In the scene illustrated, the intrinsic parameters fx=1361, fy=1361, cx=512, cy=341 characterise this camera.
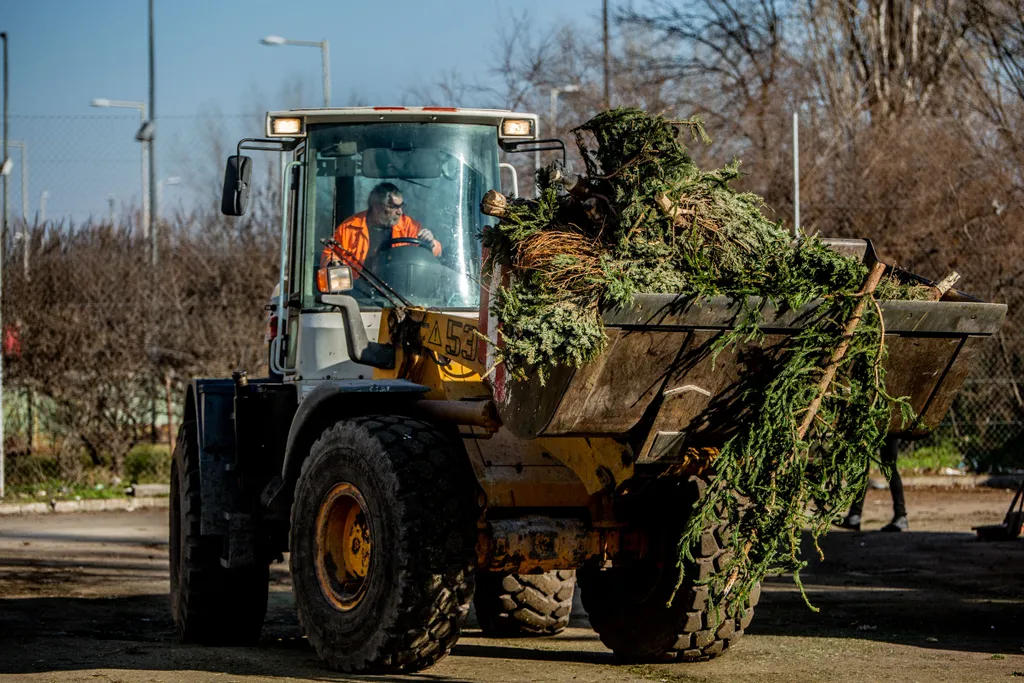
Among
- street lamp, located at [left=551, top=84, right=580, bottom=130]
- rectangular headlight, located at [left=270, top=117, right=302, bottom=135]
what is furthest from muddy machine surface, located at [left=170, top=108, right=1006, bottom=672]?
street lamp, located at [left=551, top=84, right=580, bottom=130]

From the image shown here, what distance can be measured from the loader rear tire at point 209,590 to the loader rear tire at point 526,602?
126 centimetres

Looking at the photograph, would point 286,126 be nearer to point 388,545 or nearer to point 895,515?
point 388,545

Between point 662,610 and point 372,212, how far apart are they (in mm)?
2563

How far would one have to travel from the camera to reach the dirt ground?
6.21 metres

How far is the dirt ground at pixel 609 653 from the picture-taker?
6207 millimetres

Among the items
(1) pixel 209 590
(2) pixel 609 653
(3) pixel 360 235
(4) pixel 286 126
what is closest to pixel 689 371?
(2) pixel 609 653

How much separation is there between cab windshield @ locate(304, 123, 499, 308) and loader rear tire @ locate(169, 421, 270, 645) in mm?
1491

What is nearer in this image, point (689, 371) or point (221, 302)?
point (689, 371)

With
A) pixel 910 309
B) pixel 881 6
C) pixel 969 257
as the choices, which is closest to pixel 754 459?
pixel 910 309

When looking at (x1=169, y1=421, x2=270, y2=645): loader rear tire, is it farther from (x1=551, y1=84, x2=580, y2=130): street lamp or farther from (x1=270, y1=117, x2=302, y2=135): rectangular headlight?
(x1=551, y1=84, x2=580, y2=130): street lamp

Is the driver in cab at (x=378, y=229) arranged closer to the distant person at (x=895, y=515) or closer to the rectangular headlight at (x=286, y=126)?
the rectangular headlight at (x=286, y=126)

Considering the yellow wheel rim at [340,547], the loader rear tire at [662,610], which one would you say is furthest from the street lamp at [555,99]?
the yellow wheel rim at [340,547]

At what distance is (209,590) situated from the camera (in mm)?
7445

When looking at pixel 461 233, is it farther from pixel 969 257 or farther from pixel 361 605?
pixel 969 257
